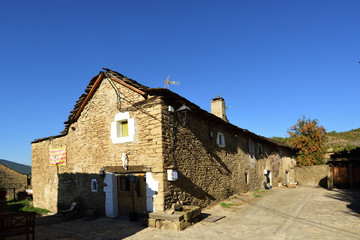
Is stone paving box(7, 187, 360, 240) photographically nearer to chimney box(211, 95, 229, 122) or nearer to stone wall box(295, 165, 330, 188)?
chimney box(211, 95, 229, 122)

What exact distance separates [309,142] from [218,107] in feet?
36.0

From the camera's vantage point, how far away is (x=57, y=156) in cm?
1240

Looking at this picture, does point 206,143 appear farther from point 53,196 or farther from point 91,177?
point 53,196

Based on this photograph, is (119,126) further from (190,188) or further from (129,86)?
(190,188)

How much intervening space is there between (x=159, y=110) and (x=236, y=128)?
6650mm

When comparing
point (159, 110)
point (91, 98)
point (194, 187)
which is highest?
point (91, 98)

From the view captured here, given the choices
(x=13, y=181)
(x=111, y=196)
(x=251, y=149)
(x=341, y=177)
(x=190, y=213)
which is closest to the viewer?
(x=190, y=213)

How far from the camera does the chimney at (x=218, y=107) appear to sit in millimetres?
15734

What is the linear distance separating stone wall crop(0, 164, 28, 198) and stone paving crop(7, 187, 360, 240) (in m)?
14.8

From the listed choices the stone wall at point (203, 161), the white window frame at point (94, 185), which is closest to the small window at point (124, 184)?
the white window frame at point (94, 185)

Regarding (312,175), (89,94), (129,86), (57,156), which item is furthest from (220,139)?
(312,175)

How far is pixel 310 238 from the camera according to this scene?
5.98 m

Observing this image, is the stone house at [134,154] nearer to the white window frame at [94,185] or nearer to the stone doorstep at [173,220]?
the white window frame at [94,185]

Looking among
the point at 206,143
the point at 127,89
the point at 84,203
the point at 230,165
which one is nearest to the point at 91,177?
the point at 84,203
